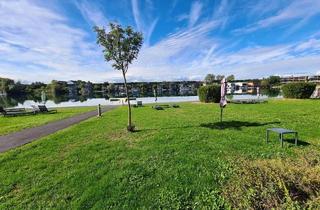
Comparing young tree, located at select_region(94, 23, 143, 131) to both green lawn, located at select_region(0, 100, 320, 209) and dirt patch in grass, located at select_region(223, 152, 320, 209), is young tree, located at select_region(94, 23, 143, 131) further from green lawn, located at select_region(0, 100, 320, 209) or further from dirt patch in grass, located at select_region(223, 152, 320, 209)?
dirt patch in grass, located at select_region(223, 152, 320, 209)

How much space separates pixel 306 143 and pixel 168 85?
529 feet

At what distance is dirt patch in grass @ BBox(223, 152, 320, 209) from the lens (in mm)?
3372

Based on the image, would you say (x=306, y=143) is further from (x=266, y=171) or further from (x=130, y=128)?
(x=130, y=128)

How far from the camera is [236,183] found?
4324 mm

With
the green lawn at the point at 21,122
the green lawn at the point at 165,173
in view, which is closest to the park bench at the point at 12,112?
the green lawn at the point at 21,122

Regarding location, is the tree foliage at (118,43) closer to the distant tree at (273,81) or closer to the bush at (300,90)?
the bush at (300,90)

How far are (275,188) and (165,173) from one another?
2553mm

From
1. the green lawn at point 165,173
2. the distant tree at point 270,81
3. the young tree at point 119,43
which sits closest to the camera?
the green lawn at point 165,173

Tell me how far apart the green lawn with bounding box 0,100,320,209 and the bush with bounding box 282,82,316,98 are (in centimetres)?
2154

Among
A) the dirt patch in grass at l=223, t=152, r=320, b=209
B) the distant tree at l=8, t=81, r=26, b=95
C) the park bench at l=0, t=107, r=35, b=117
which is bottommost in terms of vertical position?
the park bench at l=0, t=107, r=35, b=117

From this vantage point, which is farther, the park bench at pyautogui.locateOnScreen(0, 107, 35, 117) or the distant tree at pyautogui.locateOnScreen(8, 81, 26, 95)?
the distant tree at pyautogui.locateOnScreen(8, 81, 26, 95)

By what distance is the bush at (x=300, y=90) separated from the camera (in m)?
27.5

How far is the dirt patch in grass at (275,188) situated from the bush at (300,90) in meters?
27.9

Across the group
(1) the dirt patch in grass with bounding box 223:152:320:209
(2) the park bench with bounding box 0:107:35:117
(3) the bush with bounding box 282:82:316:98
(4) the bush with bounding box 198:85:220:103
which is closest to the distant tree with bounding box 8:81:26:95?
(2) the park bench with bounding box 0:107:35:117
